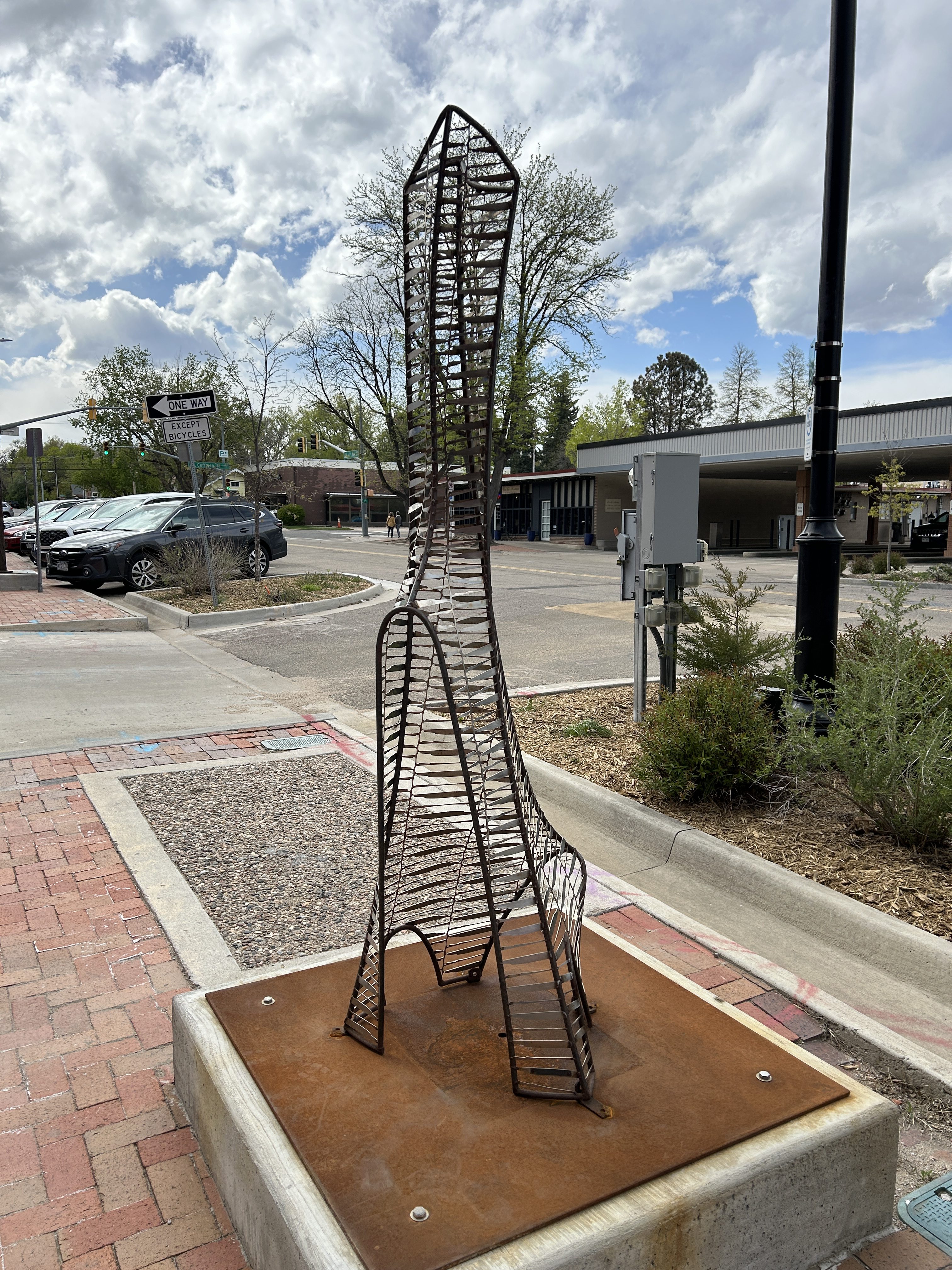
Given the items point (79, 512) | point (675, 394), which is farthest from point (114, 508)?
point (675, 394)

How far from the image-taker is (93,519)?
66.3 ft

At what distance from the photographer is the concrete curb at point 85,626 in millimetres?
11641

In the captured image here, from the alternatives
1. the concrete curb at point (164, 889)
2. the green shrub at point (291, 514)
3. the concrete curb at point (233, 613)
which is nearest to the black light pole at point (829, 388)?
the concrete curb at point (164, 889)

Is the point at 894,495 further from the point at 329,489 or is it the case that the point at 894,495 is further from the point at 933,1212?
the point at 329,489

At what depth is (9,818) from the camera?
4.83 m

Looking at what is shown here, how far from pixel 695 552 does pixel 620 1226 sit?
4.60m

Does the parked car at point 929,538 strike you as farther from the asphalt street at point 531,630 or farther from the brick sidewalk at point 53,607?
the brick sidewalk at point 53,607

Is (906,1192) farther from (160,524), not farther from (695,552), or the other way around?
(160,524)

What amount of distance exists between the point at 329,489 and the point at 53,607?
61.5 metres

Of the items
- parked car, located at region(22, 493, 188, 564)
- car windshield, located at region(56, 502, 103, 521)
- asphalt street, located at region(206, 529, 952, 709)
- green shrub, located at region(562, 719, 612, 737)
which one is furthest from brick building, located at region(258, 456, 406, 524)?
green shrub, located at region(562, 719, 612, 737)

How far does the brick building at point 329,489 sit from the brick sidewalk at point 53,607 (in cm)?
5502

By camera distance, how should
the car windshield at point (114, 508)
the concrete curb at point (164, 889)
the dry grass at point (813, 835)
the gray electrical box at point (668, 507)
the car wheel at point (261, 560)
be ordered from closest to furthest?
the concrete curb at point (164, 889), the dry grass at point (813, 835), the gray electrical box at point (668, 507), the car wheel at point (261, 560), the car windshield at point (114, 508)

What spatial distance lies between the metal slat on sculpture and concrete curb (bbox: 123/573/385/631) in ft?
34.0

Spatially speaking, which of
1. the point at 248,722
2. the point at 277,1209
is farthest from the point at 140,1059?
the point at 248,722
